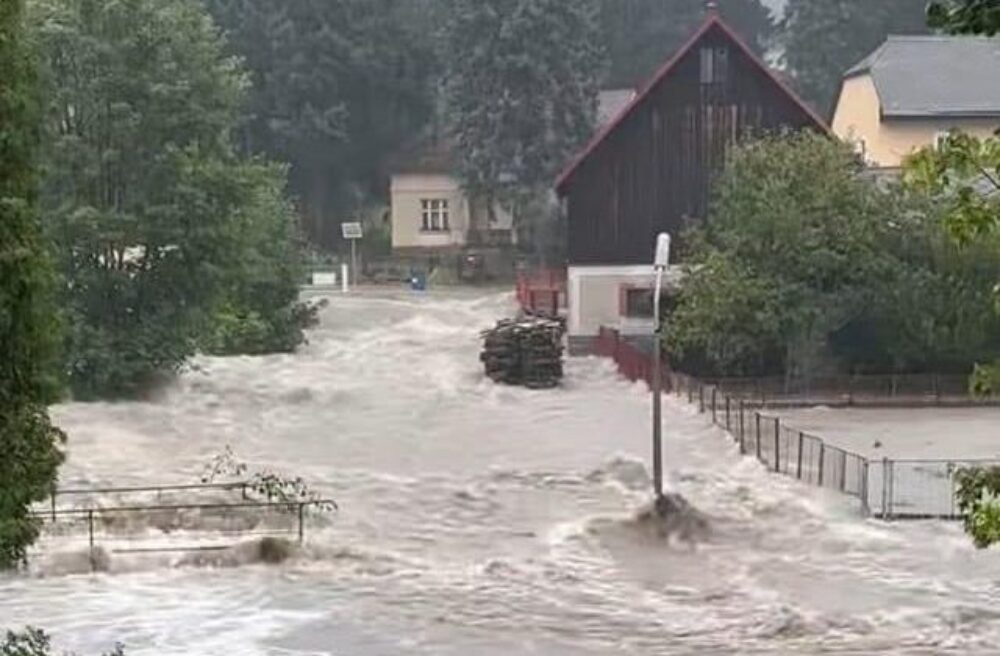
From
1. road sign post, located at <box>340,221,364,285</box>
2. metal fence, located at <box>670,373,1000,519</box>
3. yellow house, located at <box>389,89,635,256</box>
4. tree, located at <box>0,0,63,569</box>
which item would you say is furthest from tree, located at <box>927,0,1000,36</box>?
yellow house, located at <box>389,89,635,256</box>

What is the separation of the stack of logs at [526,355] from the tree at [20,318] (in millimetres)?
29393

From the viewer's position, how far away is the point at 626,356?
43719 mm

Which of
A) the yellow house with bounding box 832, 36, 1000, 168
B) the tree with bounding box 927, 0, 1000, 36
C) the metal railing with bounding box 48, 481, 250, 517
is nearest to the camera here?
the tree with bounding box 927, 0, 1000, 36

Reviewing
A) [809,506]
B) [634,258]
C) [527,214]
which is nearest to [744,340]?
[634,258]

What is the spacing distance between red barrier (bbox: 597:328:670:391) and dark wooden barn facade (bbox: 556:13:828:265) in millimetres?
2799

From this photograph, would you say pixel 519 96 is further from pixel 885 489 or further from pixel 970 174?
pixel 970 174

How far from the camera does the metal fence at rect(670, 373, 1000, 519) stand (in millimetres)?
26719

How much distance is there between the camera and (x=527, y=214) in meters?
74.6

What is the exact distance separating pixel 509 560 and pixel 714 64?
90.0 feet

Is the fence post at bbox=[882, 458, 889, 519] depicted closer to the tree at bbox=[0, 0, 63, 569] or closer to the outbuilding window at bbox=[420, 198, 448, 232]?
the tree at bbox=[0, 0, 63, 569]

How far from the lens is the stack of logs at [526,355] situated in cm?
4234

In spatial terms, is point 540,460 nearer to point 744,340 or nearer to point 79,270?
point 744,340

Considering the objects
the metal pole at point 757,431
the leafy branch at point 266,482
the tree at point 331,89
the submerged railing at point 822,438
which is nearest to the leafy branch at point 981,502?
the submerged railing at point 822,438

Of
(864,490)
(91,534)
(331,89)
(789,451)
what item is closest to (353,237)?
(331,89)
